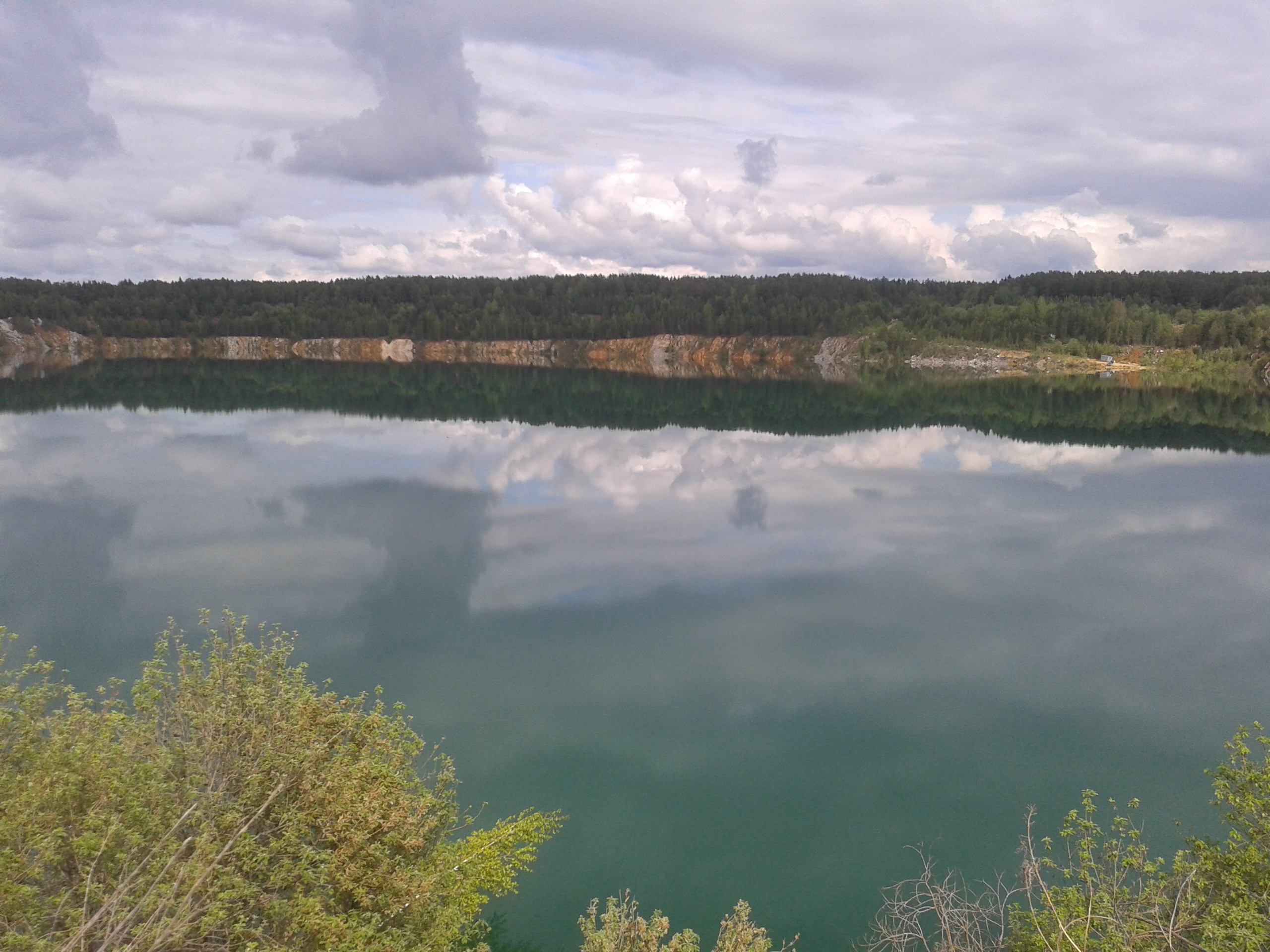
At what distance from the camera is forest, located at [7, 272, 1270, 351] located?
387 feet

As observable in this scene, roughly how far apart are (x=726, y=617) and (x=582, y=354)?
116117 mm

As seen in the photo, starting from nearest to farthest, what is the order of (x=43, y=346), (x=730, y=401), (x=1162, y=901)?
(x=1162, y=901) → (x=730, y=401) → (x=43, y=346)

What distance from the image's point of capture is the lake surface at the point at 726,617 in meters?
11.8

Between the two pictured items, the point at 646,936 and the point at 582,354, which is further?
the point at 582,354

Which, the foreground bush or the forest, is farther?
A: the forest

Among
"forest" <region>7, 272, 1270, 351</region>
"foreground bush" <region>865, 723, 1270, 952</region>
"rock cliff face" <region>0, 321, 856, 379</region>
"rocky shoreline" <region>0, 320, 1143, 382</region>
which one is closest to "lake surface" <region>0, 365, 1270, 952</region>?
"foreground bush" <region>865, 723, 1270, 952</region>

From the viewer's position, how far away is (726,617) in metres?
19.3

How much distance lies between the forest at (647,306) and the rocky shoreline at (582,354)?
164 centimetres

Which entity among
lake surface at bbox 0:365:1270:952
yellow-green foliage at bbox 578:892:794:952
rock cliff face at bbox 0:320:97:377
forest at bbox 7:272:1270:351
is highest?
forest at bbox 7:272:1270:351

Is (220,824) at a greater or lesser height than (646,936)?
greater

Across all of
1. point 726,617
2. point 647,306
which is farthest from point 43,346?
point 726,617

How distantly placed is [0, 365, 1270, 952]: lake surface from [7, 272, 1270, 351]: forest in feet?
267

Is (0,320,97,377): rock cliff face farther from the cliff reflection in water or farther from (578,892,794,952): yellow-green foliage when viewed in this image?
(578,892,794,952): yellow-green foliage

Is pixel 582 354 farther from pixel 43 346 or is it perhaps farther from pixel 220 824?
pixel 220 824
